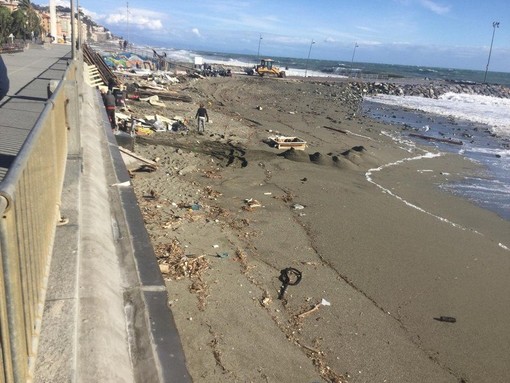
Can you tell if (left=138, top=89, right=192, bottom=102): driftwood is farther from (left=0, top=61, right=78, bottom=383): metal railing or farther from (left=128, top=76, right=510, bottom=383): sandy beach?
(left=0, top=61, right=78, bottom=383): metal railing

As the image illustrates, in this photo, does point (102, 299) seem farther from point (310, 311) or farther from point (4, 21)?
point (4, 21)

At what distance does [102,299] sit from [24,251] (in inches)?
66.2

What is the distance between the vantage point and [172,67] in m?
54.4

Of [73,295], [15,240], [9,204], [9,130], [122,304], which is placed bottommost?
[122,304]

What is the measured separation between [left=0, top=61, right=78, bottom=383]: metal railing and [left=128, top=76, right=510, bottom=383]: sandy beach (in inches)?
102

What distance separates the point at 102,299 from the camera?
3.96 metres

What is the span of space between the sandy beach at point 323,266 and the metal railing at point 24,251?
260 centimetres

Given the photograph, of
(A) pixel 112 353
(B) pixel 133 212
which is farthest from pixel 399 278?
(A) pixel 112 353

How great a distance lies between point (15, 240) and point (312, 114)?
27.6m

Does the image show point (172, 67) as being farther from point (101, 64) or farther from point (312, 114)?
point (312, 114)

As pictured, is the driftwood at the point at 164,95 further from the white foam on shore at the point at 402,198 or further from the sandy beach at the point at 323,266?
the white foam on shore at the point at 402,198

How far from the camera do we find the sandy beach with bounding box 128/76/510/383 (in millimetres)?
5531

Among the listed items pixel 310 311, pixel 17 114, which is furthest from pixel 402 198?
pixel 17 114

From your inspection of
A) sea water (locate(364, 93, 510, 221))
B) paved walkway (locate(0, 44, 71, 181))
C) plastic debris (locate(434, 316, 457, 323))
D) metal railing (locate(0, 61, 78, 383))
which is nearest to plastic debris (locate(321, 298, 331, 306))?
plastic debris (locate(434, 316, 457, 323))
